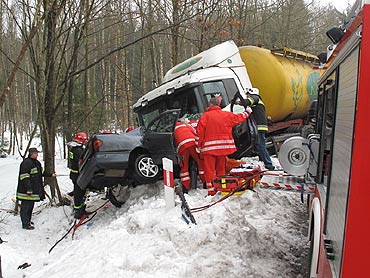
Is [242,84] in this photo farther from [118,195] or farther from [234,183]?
[234,183]

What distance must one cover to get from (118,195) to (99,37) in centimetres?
1963

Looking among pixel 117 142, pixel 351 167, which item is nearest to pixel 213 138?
pixel 117 142

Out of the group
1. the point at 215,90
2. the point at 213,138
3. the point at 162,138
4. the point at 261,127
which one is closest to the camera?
the point at 213,138

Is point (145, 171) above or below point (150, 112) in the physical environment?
below

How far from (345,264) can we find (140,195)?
636 centimetres

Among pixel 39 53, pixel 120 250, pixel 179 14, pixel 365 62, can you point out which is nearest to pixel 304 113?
pixel 179 14

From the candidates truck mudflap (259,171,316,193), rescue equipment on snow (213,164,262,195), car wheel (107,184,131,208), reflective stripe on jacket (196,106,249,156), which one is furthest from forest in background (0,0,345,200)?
rescue equipment on snow (213,164,262,195)

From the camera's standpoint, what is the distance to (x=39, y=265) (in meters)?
5.95

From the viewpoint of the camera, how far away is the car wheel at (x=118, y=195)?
8.51m

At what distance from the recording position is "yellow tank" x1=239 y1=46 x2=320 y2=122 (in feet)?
37.3

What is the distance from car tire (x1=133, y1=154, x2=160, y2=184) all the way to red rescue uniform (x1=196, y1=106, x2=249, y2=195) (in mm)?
1107

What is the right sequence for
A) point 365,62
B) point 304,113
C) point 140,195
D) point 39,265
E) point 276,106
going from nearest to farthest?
point 365,62
point 39,265
point 140,195
point 276,106
point 304,113

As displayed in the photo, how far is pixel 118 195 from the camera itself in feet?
29.8

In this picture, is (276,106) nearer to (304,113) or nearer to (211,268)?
(304,113)
